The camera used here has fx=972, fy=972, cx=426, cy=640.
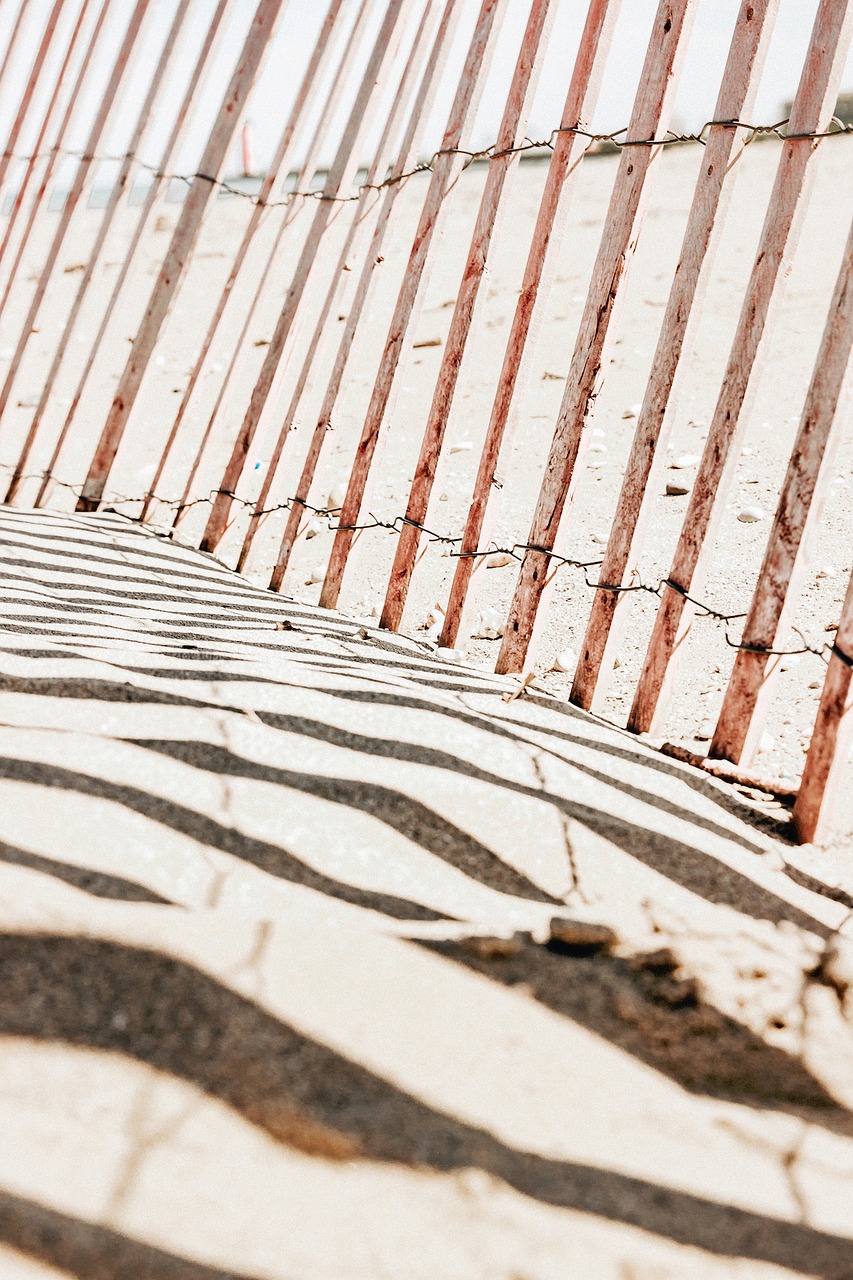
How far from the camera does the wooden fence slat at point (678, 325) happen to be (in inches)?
82.6

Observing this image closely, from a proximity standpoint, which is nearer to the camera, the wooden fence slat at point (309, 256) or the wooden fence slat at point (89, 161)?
the wooden fence slat at point (309, 256)

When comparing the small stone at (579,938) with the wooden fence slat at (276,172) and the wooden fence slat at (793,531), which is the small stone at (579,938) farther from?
the wooden fence slat at (276,172)

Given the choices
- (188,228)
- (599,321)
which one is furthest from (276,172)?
(599,321)

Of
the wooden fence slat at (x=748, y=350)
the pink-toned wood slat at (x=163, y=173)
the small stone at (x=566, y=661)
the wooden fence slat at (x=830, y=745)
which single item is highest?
the pink-toned wood slat at (x=163, y=173)

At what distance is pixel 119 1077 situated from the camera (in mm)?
950

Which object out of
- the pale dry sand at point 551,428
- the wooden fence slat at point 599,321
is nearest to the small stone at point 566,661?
the pale dry sand at point 551,428

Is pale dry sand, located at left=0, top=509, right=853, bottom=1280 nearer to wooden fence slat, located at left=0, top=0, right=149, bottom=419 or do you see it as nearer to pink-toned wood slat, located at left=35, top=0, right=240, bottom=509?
pink-toned wood slat, located at left=35, top=0, right=240, bottom=509

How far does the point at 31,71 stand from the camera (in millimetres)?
4703

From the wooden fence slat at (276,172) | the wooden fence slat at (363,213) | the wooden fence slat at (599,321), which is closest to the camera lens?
the wooden fence slat at (599,321)

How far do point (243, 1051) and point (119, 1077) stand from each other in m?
0.12

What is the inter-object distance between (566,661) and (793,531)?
937mm

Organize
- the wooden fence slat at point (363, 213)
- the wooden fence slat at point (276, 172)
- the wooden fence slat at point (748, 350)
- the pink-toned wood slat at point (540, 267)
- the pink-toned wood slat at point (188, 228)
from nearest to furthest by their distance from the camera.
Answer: the wooden fence slat at point (748, 350), the pink-toned wood slat at point (540, 267), the wooden fence slat at point (363, 213), the wooden fence slat at point (276, 172), the pink-toned wood slat at point (188, 228)

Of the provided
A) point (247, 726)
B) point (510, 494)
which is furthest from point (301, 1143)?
point (510, 494)

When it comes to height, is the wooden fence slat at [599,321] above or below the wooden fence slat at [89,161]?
below
